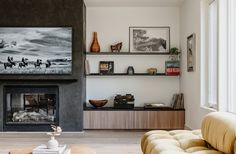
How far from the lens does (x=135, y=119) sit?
682cm

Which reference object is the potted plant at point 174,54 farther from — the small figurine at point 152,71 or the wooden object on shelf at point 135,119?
the wooden object on shelf at point 135,119

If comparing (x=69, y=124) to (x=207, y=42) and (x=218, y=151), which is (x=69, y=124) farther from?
(x=218, y=151)

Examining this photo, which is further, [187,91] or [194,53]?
[187,91]

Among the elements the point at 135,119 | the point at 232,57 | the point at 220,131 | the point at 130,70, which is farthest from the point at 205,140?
the point at 130,70

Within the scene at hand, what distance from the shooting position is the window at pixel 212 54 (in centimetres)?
518

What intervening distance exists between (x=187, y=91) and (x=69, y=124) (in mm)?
2270

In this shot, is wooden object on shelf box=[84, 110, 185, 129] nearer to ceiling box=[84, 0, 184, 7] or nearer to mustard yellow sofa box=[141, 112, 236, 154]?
ceiling box=[84, 0, 184, 7]

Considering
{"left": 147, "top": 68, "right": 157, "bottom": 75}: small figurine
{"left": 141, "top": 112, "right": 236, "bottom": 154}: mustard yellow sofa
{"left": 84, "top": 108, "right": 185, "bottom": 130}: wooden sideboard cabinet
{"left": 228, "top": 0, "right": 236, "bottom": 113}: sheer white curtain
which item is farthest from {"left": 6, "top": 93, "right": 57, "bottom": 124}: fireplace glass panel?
{"left": 141, "top": 112, "right": 236, "bottom": 154}: mustard yellow sofa

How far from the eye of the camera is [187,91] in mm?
6605

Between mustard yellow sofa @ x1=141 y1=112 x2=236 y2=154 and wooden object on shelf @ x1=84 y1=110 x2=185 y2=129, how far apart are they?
3.50 m

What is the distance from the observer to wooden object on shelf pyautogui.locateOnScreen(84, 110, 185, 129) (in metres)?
6.80

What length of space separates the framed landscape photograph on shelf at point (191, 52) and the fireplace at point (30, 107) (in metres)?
2.46

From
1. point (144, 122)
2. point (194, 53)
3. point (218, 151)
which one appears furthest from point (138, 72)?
point (218, 151)

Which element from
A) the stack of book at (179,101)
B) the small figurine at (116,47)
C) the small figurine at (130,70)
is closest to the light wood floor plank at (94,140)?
the stack of book at (179,101)
